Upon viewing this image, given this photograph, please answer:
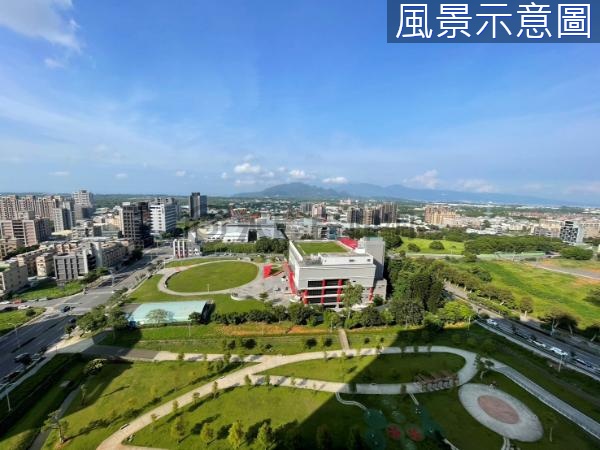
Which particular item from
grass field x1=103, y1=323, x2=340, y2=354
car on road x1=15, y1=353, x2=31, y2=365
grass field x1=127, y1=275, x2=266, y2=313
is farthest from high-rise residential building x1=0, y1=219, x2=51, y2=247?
grass field x1=103, y1=323, x2=340, y2=354

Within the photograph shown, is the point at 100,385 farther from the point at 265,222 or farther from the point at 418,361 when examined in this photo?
the point at 265,222

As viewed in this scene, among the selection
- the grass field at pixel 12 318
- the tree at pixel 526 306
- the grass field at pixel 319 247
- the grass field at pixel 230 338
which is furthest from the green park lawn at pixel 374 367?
the grass field at pixel 12 318

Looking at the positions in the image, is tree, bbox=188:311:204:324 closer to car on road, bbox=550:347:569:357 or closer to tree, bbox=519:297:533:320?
car on road, bbox=550:347:569:357

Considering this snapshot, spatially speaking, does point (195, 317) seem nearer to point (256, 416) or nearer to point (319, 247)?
point (256, 416)

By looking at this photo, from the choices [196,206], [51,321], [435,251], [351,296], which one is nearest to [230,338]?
[351,296]

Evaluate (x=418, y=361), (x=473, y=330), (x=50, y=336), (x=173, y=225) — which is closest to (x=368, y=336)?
(x=418, y=361)
